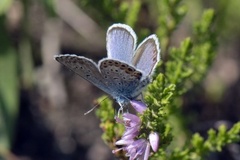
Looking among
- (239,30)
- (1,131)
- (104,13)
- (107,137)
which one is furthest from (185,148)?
(239,30)

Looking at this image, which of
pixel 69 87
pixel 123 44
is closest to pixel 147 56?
pixel 123 44

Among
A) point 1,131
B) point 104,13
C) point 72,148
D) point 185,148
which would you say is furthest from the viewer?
point 72,148

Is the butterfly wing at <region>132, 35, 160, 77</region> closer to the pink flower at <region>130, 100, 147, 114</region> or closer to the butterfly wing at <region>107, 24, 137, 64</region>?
the butterfly wing at <region>107, 24, 137, 64</region>

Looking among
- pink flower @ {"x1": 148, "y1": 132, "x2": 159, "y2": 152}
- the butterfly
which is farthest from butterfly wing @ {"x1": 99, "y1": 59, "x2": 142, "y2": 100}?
pink flower @ {"x1": 148, "y1": 132, "x2": 159, "y2": 152}

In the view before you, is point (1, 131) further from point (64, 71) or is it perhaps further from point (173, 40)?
point (173, 40)

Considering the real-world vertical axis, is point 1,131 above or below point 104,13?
below

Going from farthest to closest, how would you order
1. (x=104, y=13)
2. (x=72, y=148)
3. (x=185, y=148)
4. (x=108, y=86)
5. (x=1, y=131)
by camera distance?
(x=72, y=148)
(x=1, y=131)
(x=104, y=13)
(x=185, y=148)
(x=108, y=86)
